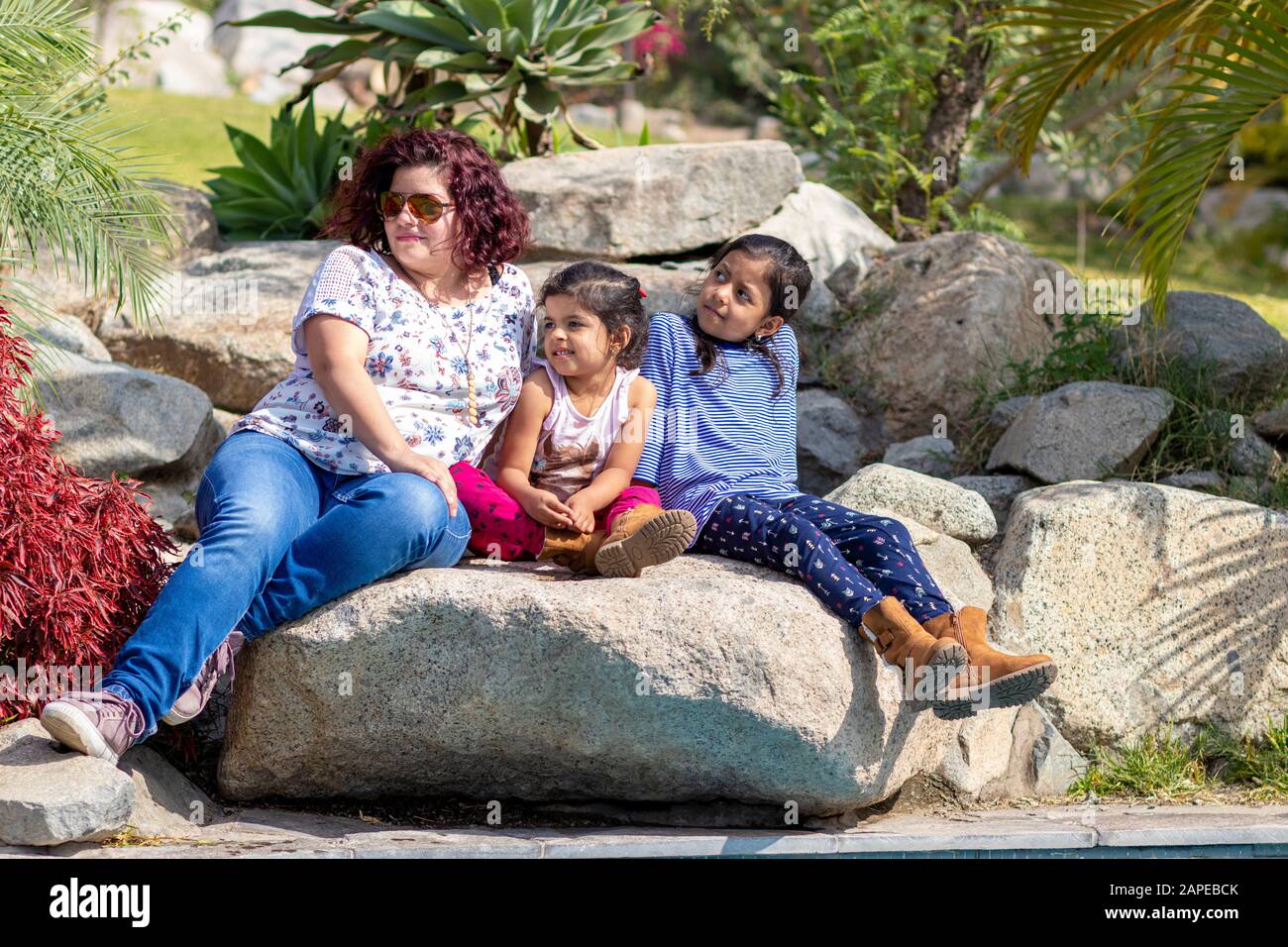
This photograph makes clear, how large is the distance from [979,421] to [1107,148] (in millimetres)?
5937

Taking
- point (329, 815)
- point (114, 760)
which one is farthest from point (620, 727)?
point (114, 760)

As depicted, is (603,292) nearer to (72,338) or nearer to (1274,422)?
(72,338)

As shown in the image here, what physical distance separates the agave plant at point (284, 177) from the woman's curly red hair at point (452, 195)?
9.94 feet

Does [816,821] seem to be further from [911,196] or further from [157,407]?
[911,196]

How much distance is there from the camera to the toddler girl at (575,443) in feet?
14.1

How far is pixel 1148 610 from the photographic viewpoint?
4809 millimetres

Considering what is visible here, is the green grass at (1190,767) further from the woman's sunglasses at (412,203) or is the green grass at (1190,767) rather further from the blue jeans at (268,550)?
the woman's sunglasses at (412,203)

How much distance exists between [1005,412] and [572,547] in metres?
2.57

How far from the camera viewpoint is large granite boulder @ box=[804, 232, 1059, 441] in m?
Answer: 6.37

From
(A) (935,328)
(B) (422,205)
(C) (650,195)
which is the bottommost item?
(A) (935,328)

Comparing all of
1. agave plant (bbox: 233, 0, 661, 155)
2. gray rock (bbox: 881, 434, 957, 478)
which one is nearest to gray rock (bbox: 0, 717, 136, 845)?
gray rock (bbox: 881, 434, 957, 478)

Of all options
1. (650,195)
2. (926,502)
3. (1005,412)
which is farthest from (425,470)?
(650,195)

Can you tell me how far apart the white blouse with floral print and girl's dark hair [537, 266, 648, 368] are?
0.81 ft

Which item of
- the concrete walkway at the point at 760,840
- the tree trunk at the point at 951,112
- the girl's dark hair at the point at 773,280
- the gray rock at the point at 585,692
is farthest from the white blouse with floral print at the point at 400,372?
the tree trunk at the point at 951,112
